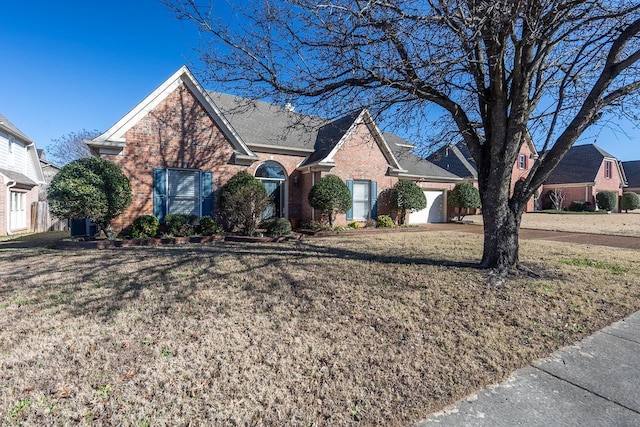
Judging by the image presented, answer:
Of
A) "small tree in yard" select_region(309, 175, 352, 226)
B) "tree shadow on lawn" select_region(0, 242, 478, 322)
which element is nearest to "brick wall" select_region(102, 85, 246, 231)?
"tree shadow on lawn" select_region(0, 242, 478, 322)

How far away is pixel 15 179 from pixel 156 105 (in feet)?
31.8

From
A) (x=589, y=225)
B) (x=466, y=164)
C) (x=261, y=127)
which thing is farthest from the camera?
(x=466, y=164)

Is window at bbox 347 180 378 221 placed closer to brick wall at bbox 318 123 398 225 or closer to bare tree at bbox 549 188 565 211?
brick wall at bbox 318 123 398 225

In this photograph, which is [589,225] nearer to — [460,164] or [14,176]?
[460,164]

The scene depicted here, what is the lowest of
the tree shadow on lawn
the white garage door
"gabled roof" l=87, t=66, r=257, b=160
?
the tree shadow on lawn

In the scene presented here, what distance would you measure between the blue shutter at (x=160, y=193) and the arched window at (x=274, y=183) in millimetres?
3876

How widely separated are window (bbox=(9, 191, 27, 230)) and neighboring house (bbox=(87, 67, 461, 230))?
8.42 m

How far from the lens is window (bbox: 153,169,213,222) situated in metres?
11.3

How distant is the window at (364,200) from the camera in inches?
596

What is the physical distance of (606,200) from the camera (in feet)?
103

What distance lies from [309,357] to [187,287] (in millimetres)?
2825

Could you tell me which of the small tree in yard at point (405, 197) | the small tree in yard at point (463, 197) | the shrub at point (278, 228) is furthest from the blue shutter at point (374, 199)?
the small tree in yard at point (463, 197)

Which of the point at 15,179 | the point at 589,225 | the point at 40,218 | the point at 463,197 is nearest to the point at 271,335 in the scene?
the point at 15,179

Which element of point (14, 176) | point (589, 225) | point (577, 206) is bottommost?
point (589, 225)
